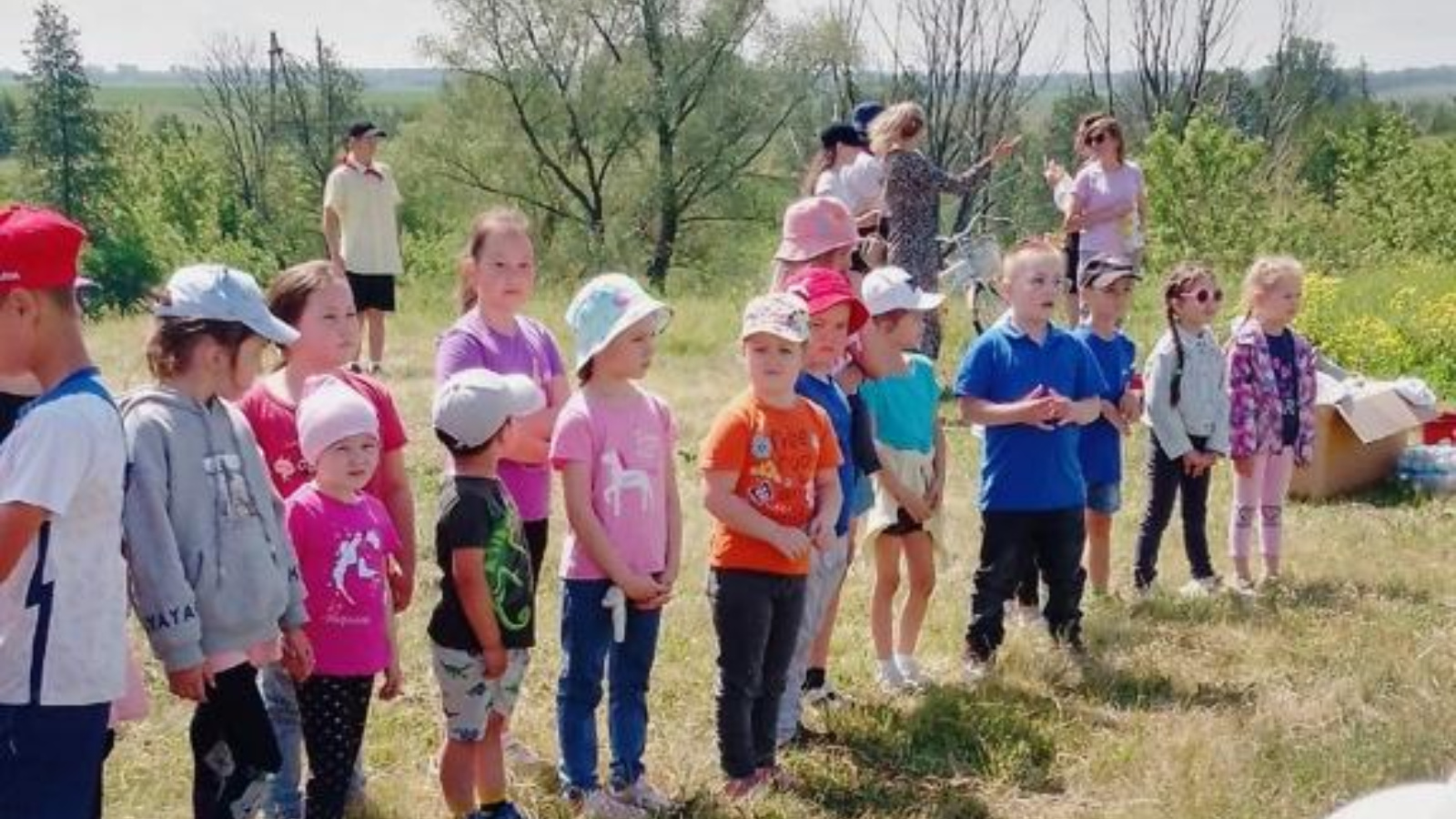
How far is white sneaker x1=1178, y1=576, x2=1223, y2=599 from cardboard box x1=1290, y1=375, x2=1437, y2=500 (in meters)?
1.75

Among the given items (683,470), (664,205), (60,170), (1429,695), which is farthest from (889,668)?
(60,170)

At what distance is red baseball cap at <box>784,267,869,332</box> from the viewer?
4516 millimetres

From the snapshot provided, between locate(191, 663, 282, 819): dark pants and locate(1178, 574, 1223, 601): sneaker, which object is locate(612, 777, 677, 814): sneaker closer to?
locate(191, 663, 282, 819): dark pants

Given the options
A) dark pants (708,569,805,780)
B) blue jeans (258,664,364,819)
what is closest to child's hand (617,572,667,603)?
dark pants (708,569,805,780)

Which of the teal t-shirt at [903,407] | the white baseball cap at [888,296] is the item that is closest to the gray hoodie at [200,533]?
the white baseball cap at [888,296]

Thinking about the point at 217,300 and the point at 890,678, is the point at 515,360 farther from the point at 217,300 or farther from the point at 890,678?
the point at 890,678

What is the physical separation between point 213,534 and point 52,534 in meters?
0.50

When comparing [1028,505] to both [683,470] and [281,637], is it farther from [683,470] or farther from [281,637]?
[683,470]

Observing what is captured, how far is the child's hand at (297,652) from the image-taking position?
11.3ft

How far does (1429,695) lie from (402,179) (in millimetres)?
34763

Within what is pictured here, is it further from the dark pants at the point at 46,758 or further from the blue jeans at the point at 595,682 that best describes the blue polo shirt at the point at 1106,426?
the dark pants at the point at 46,758

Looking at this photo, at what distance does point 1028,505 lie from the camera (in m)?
Answer: 5.30

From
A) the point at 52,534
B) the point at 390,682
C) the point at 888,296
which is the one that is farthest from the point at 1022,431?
the point at 52,534

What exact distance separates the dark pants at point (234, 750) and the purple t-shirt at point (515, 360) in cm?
104
